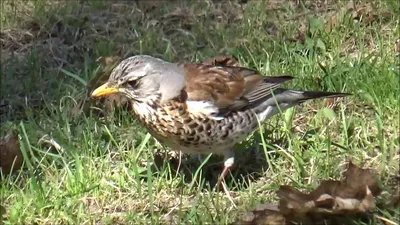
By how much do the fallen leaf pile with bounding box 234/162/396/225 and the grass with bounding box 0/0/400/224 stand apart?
115mm

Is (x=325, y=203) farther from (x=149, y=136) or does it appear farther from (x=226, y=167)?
(x=149, y=136)

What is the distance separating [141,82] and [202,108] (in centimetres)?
38

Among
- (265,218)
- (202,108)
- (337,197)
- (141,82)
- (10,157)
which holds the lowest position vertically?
(10,157)

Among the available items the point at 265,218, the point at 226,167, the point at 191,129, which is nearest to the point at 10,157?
the point at 191,129

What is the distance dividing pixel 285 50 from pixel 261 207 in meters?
2.17

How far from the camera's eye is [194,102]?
5113 mm

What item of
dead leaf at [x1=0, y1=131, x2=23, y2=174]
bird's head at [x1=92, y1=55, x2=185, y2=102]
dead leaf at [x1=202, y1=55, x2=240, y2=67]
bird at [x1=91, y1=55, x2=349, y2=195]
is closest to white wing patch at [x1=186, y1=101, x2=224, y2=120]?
bird at [x1=91, y1=55, x2=349, y2=195]

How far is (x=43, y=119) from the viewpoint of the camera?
614 centimetres

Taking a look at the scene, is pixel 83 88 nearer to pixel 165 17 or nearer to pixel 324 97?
pixel 165 17

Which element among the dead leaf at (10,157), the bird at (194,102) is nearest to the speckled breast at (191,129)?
the bird at (194,102)

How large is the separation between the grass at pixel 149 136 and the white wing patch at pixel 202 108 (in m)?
0.30

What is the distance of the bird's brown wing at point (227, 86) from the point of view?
5.20 m

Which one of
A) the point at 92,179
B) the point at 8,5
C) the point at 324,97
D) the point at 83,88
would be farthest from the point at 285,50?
the point at 8,5

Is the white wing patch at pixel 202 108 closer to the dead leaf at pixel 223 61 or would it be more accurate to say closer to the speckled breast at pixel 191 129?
the speckled breast at pixel 191 129
